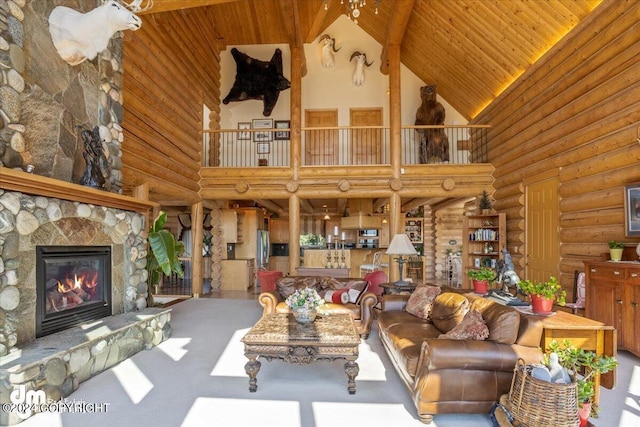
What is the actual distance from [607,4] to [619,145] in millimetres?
1640

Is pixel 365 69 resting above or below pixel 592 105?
above

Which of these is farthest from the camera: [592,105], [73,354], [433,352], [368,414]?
[592,105]

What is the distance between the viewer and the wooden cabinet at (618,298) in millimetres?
3609

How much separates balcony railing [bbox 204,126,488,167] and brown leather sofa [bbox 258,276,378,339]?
4.18m

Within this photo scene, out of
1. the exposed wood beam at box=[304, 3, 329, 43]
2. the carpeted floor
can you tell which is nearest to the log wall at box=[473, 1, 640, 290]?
the carpeted floor

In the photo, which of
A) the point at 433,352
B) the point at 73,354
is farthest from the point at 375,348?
the point at 73,354

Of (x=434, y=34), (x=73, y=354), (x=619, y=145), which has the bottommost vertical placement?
(x=73, y=354)

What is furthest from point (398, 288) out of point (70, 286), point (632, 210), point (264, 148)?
→ point (264, 148)

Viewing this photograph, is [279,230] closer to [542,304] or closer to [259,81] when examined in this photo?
[259,81]

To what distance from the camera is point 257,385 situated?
121 inches

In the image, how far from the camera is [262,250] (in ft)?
34.3

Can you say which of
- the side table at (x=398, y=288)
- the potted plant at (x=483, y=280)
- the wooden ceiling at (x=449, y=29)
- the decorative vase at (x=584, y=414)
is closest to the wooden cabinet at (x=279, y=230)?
the wooden ceiling at (x=449, y=29)

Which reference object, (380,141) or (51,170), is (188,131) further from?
(380,141)

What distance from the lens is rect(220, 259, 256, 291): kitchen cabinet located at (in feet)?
29.5
